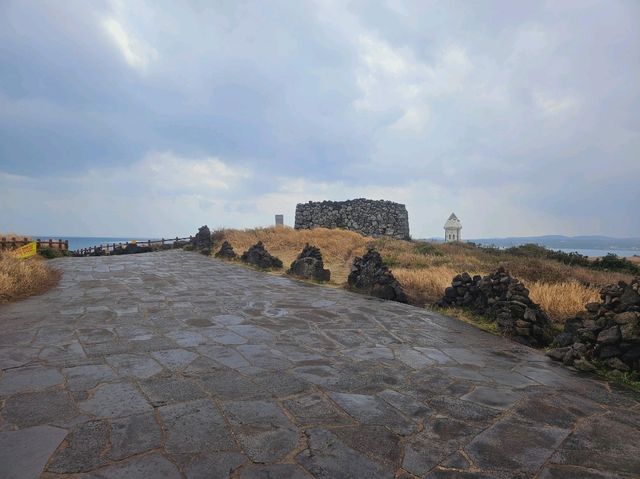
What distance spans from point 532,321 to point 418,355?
253 cm

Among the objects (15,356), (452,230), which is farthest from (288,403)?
(452,230)

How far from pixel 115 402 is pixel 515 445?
2.95 m

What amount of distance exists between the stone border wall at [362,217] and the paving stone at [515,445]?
968 inches

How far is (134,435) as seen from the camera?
257 centimetres

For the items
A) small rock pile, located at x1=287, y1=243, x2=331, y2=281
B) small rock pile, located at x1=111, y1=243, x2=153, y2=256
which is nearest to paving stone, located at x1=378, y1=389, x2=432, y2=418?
small rock pile, located at x1=287, y1=243, x2=331, y2=281

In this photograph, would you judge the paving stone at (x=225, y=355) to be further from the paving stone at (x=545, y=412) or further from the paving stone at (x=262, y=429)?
the paving stone at (x=545, y=412)

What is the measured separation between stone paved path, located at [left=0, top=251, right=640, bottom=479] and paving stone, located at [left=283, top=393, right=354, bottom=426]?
2 cm

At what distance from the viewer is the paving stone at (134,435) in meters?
2.39

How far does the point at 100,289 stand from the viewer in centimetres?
852

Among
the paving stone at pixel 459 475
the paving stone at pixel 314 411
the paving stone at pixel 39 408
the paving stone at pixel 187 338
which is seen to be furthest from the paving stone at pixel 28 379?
the paving stone at pixel 459 475

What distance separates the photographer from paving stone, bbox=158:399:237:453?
2469 millimetres

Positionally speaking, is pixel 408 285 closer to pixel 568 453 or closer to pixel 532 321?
pixel 532 321

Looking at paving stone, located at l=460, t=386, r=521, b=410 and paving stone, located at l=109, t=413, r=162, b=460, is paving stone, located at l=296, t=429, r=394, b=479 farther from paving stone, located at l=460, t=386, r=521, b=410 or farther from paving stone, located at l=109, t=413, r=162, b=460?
paving stone, located at l=460, t=386, r=521, b=410

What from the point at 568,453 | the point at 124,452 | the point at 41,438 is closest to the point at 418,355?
the point at 568,453
